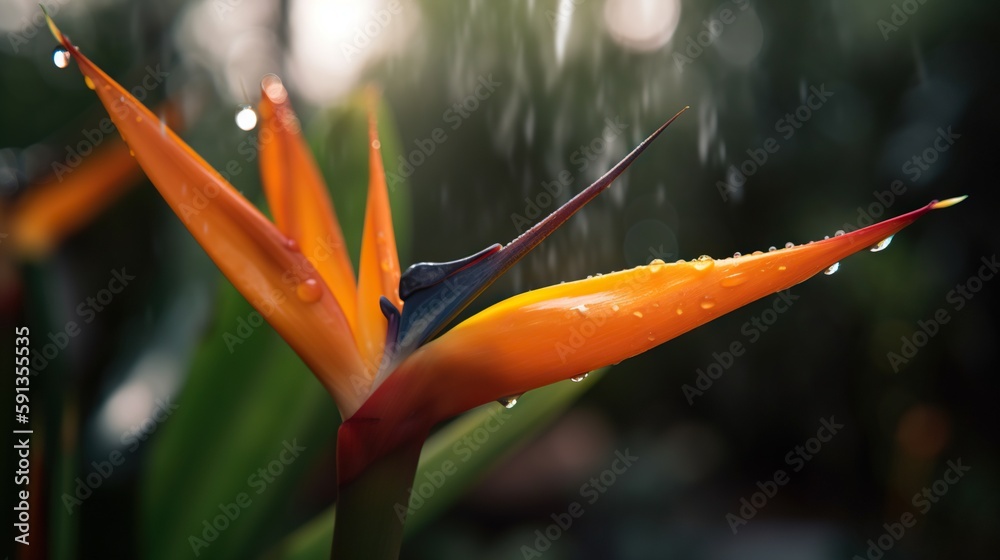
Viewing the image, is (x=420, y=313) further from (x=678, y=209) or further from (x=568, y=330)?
(x=678, y=209)

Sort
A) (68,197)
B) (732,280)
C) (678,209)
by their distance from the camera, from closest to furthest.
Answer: (732,280) → (68,197) → (678,209)

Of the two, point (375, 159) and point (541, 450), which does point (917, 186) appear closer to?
point (541, 450)

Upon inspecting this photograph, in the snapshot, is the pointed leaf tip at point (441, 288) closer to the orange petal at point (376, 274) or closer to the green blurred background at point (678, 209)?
the orange petal at point (376, 274)

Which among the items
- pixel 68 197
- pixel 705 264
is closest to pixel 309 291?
pixel 705 264

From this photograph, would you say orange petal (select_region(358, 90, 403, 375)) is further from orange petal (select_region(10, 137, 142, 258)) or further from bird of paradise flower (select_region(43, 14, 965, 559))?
orange petal (select_region(10, 137, 142, 258))

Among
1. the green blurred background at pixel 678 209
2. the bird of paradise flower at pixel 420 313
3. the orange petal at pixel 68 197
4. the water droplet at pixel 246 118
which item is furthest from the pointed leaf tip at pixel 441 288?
the green blurred background at pixel 678 209

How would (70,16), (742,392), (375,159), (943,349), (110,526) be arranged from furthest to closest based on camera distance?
(742,392)
(943,349)
(70,16)
(110,526)
(375,159)

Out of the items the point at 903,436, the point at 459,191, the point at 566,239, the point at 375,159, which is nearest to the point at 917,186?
the point at 903,436
